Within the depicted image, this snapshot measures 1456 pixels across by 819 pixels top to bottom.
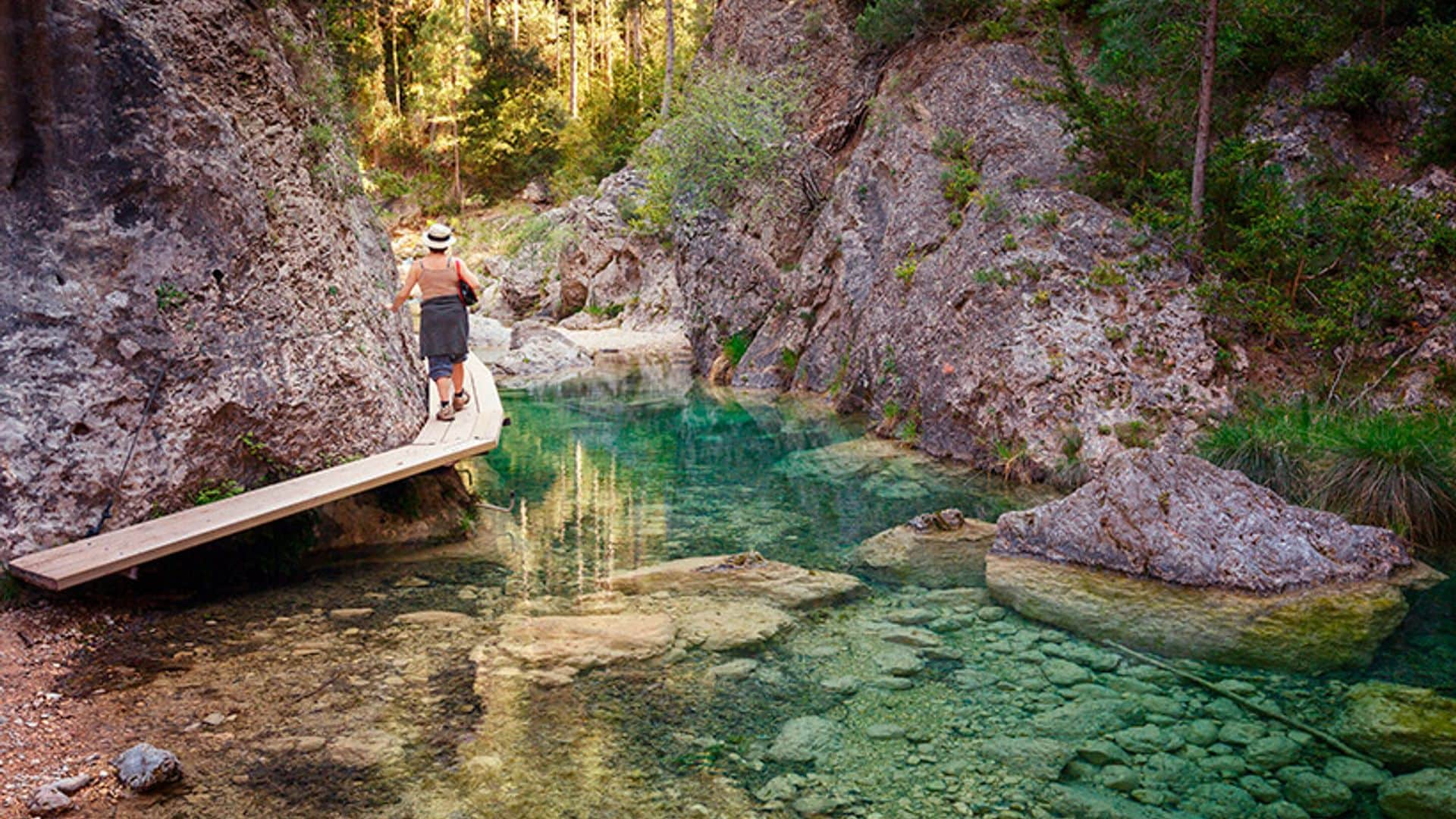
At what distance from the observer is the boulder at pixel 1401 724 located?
4797mm

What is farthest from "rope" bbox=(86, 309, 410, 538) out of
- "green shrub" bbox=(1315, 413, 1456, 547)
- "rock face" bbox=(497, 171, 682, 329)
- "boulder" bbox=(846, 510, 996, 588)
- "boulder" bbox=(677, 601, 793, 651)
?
"rock face" bbox=(497, 171, 682, 329)

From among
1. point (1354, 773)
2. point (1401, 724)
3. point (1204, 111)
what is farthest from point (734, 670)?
point (1204, 111)

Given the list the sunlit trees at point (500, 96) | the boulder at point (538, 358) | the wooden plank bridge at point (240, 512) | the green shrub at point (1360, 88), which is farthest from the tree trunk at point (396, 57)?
the green shrub at point (1360, 88)

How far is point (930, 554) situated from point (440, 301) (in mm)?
5512

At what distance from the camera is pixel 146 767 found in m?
4.22

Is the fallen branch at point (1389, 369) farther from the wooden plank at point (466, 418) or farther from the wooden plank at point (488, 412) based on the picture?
the wooden plank at point (466, 418)

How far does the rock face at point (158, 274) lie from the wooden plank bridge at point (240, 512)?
1.09ft

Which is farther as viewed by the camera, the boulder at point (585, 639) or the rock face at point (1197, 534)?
the rock face at point (1197, 534)

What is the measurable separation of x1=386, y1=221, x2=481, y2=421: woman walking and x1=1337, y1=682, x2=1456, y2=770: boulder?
25.9ft

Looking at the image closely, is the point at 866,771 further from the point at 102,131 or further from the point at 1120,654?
the point at 102,131

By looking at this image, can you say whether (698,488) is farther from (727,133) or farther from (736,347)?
(727,133)

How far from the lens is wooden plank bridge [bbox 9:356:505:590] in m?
5.42

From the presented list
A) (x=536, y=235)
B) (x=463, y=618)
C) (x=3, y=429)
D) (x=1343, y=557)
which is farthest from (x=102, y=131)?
(x=536, y=235)

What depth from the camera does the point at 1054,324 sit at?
11703mm
